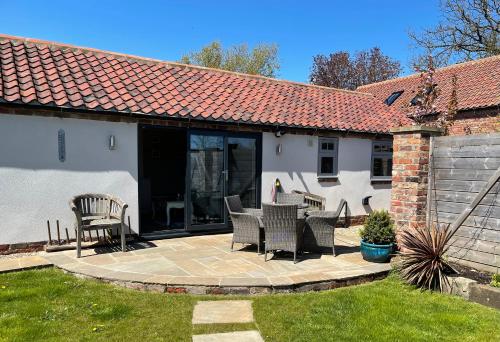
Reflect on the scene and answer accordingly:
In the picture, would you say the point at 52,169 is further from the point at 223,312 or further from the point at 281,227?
the point at 223,312

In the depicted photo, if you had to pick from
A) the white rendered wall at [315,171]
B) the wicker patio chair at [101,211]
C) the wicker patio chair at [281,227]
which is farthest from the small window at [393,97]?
the wicker patio chair at [101,211]

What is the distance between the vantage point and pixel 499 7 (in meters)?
18.8

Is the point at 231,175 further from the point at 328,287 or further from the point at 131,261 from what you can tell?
the point at 328,287

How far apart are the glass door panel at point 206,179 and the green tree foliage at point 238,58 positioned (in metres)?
22.0

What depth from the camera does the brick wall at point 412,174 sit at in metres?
5.67

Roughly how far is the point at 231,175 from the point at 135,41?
42.8 ft

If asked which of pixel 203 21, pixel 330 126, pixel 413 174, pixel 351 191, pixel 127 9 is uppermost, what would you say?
pixel 203 21

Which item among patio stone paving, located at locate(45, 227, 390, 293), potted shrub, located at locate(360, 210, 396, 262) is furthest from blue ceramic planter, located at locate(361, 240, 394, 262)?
patio stone paving, located at locate(45, 227, 390, 293)

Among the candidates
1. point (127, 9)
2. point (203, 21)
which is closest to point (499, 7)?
point (203, 21)

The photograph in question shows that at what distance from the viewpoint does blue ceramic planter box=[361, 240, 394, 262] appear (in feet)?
19.3

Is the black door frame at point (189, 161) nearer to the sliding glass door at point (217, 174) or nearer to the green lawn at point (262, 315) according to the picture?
the sliding glass door at point (217, 174)

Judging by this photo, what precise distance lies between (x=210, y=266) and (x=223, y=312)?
1.54m

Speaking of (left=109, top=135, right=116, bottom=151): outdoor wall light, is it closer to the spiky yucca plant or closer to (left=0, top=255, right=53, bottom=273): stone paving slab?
(left=0, top=255, right=53, bottom=273): stone paving slab

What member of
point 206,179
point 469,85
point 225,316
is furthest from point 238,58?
point 225,316
